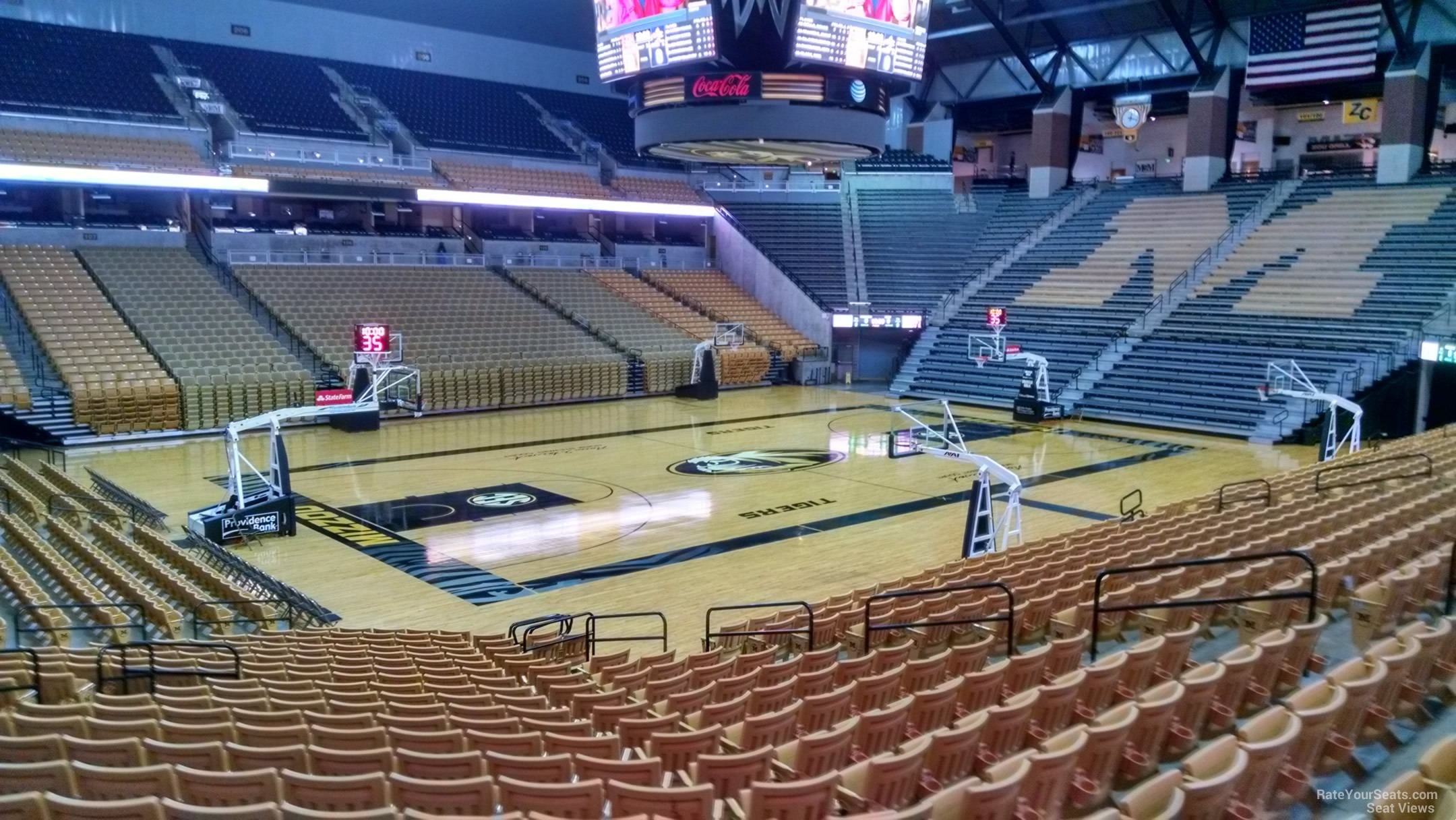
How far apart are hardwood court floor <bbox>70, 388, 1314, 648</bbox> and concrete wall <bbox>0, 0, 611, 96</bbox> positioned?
18086 millimetres

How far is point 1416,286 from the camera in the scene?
26.5 metres

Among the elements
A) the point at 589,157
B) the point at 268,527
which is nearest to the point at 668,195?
the point at 589,157

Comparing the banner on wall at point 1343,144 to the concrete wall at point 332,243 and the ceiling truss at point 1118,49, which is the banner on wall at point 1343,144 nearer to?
the ceiling truss at point 1118,49

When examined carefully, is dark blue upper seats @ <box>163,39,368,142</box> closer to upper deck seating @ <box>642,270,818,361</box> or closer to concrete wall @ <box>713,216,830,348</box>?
upper deck seating @ <box>642,270,818,361</box>

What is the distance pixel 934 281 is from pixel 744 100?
20.9 m

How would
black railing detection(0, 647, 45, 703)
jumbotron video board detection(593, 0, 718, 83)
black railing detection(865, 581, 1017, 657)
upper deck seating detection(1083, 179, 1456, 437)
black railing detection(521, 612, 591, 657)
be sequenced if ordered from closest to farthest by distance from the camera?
1. black railing detection(0, 647, 45, 703)
2. black railing detection(865, 581, 1017, 657)
3. black railing detection(521, 612, 591, 657)
4. jumbotron video board detection(593, 0, 718, 83)
5. upper deck seating detection(1083, 179, 1456, 437)

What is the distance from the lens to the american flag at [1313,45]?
3062cm

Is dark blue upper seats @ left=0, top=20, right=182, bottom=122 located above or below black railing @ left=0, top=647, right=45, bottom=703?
above

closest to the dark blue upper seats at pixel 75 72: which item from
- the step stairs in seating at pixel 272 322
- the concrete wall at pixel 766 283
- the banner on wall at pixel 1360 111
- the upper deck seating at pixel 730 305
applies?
the step stairs in seating at pixel 272 322

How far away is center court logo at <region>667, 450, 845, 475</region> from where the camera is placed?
20859 millimetres

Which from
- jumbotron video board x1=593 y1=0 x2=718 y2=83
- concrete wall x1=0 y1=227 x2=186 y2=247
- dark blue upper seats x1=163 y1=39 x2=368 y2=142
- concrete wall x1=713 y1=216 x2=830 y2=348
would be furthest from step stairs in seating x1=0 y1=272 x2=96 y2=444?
concrete wall x1=713 y1=216 x2=830 y2=348

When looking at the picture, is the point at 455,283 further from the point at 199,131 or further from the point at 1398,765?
the point at 1398,765

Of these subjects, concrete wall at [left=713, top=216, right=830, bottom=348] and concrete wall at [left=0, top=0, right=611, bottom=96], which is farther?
concrete wall at [left=713, top=216, right=830, bottom=348]

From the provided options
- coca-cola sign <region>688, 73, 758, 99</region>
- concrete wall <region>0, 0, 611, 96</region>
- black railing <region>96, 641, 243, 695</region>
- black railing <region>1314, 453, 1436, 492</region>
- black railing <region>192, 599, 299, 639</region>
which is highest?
concrete wall <region>0, 0, 611, 96</region>
